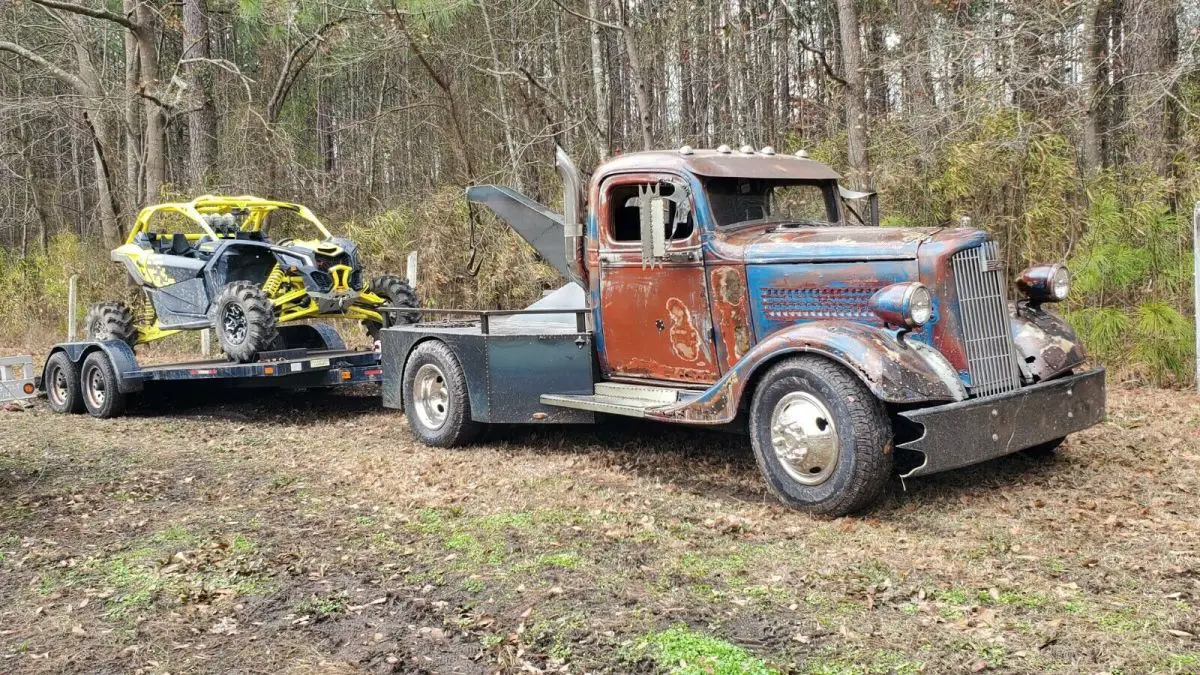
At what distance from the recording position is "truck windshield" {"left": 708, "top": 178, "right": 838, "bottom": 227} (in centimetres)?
626

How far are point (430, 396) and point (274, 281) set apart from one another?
→ 259 centimetres

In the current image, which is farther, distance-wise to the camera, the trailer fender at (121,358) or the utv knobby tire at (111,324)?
the utv knobby tire at (111,324)

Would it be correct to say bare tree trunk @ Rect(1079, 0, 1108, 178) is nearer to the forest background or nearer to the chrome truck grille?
the forest background

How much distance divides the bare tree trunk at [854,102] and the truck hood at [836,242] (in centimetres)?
410

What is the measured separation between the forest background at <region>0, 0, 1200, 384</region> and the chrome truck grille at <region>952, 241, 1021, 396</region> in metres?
3.34

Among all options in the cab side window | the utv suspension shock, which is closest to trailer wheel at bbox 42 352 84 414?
the utv suspension shock

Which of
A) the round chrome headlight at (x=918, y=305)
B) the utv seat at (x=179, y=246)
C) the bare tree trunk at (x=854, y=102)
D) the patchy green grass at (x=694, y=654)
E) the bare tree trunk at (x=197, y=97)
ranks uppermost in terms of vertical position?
the bare tree trunk at (x=197, y=97)

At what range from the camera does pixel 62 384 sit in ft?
34.2

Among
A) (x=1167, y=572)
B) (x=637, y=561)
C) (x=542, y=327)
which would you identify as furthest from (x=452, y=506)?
(x=1167, y=572)

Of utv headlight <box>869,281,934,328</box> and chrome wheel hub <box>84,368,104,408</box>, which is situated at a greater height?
utv headlight <box>869,281,934,328</box>

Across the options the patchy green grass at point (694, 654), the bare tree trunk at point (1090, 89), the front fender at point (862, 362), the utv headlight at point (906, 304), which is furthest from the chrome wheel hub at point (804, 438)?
the bare tree trunk at point (1090, 89)

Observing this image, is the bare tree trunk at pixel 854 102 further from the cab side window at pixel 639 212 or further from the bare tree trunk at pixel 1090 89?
the cab side window at pixel 639 212

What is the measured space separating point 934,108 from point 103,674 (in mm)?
10404

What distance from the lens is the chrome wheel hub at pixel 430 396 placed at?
766 cm
